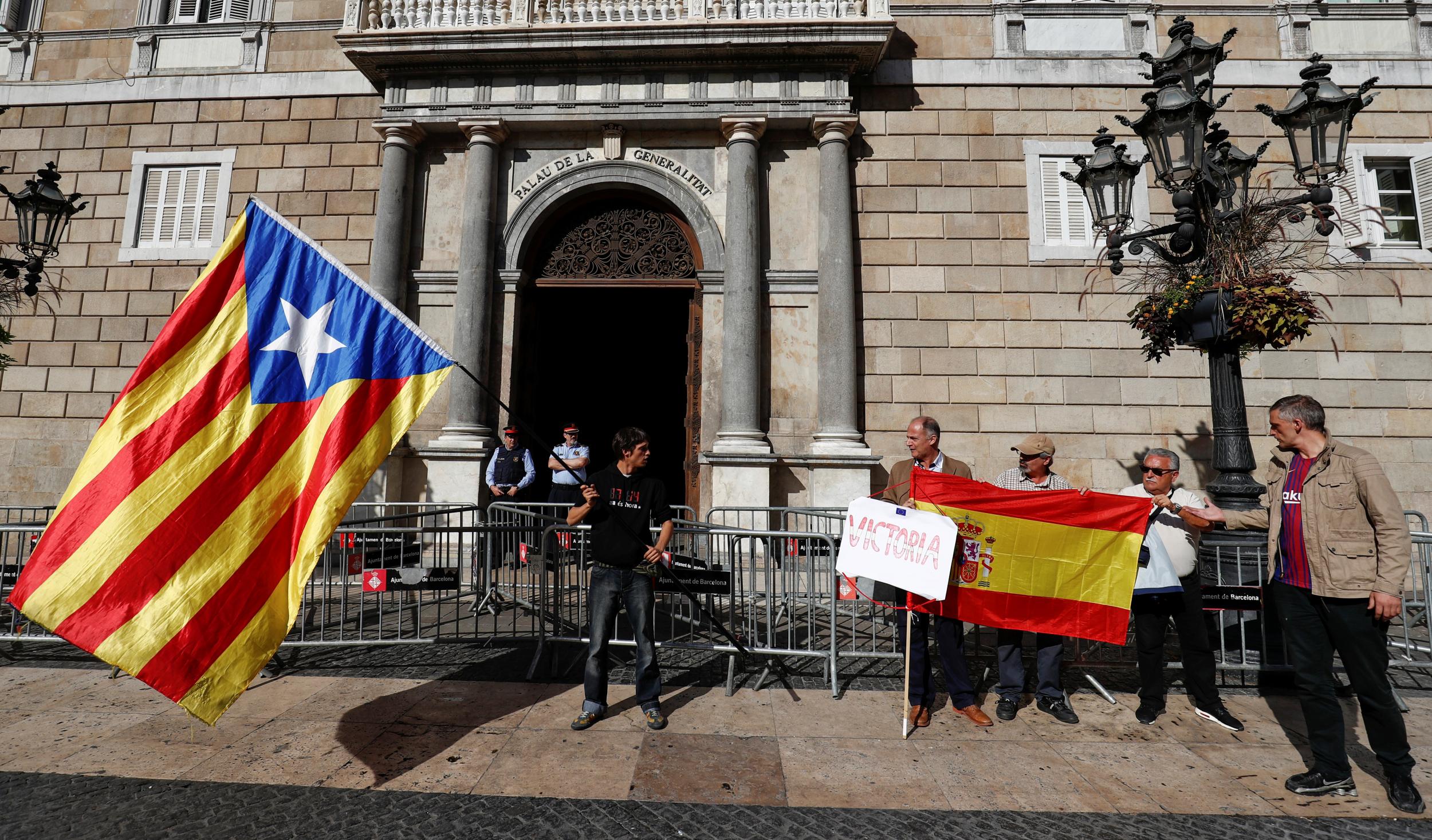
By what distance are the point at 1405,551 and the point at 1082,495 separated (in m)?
1.58

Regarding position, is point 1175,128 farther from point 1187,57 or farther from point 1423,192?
point 1423,192

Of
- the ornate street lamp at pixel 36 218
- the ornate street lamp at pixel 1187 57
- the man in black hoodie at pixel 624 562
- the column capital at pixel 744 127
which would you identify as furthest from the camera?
the column capital at pixel 744 127

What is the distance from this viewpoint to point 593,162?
10648 millimetres

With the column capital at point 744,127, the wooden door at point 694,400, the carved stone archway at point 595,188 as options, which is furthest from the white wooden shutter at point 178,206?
the column capital at point 744,127

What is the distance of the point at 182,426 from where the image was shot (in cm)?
327

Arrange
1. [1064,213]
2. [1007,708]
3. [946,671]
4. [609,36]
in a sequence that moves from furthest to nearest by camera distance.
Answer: [1064,213] → [609,36] → [946,671] → [1007,708]

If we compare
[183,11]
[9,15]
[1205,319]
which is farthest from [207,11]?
[1205,319]

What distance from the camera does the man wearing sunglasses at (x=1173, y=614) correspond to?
4523mm

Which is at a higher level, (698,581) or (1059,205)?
(1059,205)

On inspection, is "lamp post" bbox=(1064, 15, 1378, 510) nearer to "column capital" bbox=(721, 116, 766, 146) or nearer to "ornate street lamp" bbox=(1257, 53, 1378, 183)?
"ornate street lamp" bbox=(1257, 53, 1378, 183)

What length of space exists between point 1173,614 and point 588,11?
1071 centimetres

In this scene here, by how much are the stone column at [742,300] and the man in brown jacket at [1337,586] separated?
A: 6.35m

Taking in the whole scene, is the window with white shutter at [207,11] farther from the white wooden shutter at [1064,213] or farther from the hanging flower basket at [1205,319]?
the hanging flower basket at [1205,319]

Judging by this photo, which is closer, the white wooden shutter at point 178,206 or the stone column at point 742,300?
the stone column at point 742,300
